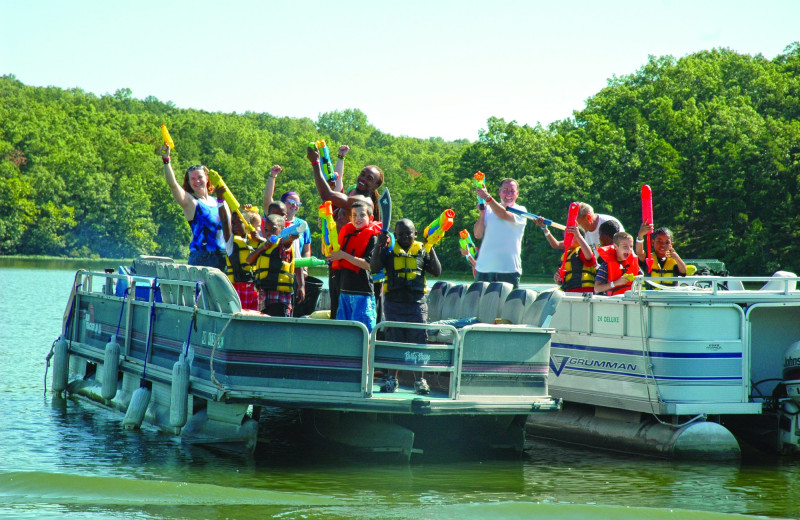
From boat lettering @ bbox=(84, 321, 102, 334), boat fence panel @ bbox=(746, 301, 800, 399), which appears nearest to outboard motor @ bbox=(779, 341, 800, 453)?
boat fence panel @ bbox=(746, 301, 800, 399)

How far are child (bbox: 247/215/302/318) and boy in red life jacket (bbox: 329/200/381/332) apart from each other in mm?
868

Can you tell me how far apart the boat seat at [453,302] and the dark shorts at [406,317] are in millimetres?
2059

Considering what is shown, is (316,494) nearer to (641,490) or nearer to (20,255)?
(641,490)

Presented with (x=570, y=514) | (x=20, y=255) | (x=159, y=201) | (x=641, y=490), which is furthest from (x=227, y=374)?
(x=159, y=201)

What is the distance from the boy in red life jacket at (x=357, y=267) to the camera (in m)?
8.57

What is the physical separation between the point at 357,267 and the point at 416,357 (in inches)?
40.1

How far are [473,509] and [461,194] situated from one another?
55405mm

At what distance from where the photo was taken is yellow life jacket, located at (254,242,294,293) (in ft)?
31.0

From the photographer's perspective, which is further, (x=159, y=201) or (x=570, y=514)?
(x=159, y=201)

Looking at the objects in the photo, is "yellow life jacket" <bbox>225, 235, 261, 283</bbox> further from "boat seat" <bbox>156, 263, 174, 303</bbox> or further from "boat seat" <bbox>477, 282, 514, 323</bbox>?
"boat seat" <bbox>477, 282, 514, 323</bbox>

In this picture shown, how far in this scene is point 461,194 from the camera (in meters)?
62.3

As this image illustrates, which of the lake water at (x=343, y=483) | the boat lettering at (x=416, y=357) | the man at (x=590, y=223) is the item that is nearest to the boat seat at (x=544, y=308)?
the boat lettering at (x=416, y=357)

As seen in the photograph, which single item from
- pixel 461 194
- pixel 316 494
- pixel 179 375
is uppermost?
pixel 461 194

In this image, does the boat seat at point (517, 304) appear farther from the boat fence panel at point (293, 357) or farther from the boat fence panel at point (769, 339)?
the boat fence panel at point (769, 339)
